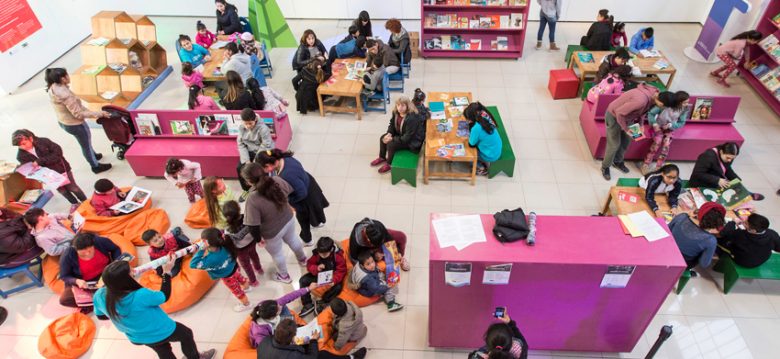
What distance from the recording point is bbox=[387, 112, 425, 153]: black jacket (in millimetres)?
6582

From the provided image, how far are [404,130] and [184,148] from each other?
3.27m

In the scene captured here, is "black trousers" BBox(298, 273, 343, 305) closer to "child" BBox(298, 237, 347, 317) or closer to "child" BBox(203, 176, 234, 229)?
"child" BBox(298, 237, 347, 317)

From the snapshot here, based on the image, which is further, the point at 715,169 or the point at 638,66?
the point at 638,66

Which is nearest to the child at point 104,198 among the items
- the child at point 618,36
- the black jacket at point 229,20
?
the black jacket at point 229,20

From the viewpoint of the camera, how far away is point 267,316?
4.12m

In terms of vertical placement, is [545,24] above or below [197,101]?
below

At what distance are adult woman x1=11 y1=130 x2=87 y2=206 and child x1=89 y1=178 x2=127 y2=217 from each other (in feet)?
1.68

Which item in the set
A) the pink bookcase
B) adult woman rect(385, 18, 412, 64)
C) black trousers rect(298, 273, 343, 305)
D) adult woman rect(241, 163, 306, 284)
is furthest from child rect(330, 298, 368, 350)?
adult woman rect(385, 18, 412, 64)

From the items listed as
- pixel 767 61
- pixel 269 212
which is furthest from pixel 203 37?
A: pixel 767 61

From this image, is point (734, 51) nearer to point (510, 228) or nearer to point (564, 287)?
point (564, 287)

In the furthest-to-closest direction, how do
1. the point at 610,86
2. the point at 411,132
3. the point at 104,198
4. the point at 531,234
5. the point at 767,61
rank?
the point at 767,61
the point at 610,86
the point at 411,132
the point at 104,198
the point at 531,234

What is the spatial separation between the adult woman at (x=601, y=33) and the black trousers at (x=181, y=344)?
853 cm

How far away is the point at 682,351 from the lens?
4.71 meters

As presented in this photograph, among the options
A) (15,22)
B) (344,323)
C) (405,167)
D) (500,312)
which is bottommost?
(405,167)
